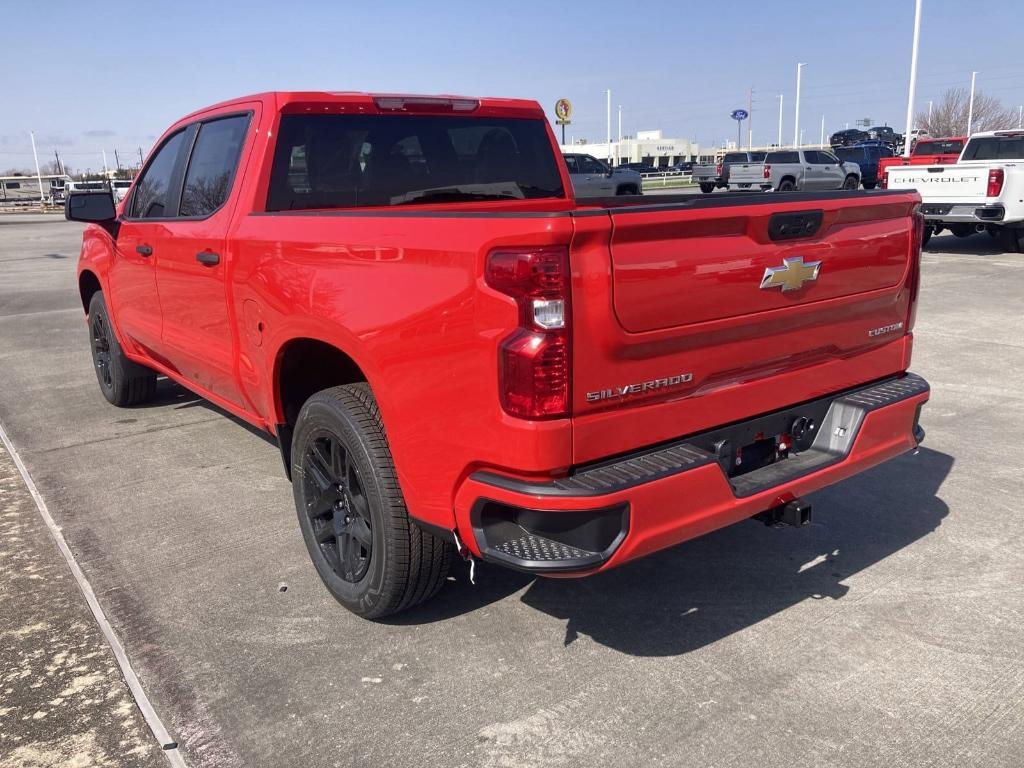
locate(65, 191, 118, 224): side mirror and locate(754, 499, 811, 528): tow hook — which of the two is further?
locate(65, 191, 118, 224): side mirror

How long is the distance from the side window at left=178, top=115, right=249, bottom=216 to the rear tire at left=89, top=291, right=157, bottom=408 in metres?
1.93

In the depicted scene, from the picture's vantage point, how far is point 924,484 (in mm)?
4676

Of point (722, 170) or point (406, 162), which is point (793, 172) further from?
point (406, 162)

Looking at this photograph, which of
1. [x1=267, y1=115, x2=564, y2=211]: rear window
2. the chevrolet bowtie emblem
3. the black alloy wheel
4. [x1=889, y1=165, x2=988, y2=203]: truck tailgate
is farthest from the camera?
[x1=889, y1=165, x2=988, y2=203]: truck tailgate

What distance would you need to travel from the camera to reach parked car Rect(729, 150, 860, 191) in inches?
1087

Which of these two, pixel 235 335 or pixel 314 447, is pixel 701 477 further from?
pixel 235 335

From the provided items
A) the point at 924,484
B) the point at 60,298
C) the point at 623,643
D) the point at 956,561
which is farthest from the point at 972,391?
the point at 60,298

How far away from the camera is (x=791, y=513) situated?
307 centimetres

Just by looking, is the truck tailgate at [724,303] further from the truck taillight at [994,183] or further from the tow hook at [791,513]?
the truck taillight at [994,183]

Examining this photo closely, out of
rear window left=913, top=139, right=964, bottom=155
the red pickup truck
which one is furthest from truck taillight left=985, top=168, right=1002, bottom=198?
rear window left=913, top=139, right=964, bottom=155

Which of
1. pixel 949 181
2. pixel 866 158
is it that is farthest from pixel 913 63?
pixel 949 181

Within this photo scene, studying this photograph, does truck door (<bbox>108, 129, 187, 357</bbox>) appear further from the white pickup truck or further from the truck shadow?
the white pickup truck

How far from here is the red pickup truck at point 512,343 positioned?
2.48 m

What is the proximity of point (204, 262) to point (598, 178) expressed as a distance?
24.4 meters
